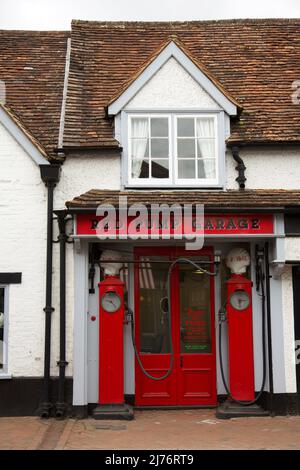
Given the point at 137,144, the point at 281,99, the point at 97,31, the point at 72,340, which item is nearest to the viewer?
the point at 72,340

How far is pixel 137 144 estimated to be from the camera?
10.7 metres

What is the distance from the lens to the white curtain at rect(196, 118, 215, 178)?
10641 millimetres

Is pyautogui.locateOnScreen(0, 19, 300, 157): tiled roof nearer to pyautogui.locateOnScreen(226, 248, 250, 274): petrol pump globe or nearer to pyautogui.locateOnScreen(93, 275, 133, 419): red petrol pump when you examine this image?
pyautogui.locateOnScreen(226, 248, 250, 274): petrol pump globe

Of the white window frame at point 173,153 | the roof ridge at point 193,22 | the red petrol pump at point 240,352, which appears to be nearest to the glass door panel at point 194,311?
the red petrol pump at point 240,352

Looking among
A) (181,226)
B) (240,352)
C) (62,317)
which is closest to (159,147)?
(181,226)

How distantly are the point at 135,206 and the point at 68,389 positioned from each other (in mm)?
3332

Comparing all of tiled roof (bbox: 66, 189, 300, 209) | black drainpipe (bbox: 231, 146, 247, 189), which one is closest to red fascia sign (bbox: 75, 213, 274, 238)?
tiled roof (bbox: 66, 189, 300, 209)

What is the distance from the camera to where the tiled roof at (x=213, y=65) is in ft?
35.7

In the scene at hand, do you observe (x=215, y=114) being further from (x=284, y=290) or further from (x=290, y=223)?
(x=284, y=290)

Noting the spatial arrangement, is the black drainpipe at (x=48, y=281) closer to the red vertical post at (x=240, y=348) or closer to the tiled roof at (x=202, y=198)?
the tiled roof at (x=202, y=198)

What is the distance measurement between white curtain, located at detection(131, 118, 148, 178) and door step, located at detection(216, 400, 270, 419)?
4384 mm

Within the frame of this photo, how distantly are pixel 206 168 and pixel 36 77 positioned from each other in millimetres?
4487

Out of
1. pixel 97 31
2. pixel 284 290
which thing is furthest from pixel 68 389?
pixel 97 31

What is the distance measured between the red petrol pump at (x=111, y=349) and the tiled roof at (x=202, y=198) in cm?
144
